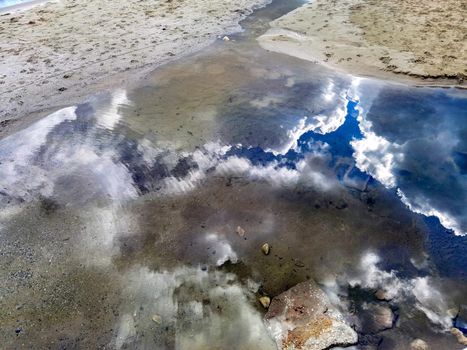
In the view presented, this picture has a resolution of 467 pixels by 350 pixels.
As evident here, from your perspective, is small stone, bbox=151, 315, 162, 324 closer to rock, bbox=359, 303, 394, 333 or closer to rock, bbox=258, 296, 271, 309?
rock, bbox=258, 296, 271, 309

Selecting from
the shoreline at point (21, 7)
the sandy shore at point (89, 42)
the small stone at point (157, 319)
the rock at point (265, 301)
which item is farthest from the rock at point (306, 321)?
the shoreline at point (21, 7)

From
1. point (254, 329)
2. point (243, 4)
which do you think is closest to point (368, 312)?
point (254, 329)

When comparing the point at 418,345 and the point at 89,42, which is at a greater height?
the point at 89,42

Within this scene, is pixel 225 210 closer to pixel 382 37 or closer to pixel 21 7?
pixel 382 37

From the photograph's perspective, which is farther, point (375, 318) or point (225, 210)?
point (225, 210)

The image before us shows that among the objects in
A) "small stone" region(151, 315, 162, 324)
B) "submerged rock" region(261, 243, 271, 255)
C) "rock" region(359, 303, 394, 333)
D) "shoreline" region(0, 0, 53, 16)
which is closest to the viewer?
"rock" region(359, 303, 394, 333)

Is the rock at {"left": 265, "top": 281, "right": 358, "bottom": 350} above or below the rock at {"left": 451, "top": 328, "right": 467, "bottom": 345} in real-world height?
above

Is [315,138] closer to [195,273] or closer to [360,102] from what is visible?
[360,102]

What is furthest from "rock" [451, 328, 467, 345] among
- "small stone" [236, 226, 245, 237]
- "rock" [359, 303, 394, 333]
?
"small stone" [236, 226, 245, 237]

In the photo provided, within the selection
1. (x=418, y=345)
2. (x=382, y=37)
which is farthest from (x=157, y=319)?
(x=382, y=37)
